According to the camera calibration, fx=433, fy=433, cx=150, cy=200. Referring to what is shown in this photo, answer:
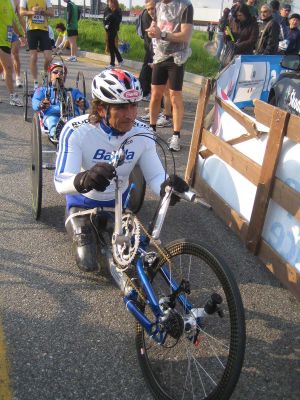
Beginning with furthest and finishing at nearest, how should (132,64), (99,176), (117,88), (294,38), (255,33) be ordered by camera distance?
(132,64)
(294,38)
(255,33)
(117,88)
(99,176)

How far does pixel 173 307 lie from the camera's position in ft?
7.06

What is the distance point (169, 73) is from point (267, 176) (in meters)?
2.86

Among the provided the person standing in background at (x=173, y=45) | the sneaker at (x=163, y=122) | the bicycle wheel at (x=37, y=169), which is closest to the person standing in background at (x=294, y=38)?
the sneaker at (x=163, y=122)

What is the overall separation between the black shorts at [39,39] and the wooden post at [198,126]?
4.55 meters

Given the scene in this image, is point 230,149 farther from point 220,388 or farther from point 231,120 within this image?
point 220,388

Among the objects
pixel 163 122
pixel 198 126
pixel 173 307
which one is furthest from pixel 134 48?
pixel 173 307

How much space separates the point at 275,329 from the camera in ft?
9.14

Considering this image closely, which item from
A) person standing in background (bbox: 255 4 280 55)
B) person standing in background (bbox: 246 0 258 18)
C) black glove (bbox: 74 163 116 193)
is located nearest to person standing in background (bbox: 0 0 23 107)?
person standing in background (bbox: 246 0 258 18)

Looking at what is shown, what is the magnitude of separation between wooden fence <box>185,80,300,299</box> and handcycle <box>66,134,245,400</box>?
86 cm

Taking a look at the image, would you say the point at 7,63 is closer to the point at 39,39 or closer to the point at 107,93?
the point at 39,39

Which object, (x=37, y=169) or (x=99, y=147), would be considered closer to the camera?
(x=99, y=147)

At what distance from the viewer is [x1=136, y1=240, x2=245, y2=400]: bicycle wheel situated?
1889 mm

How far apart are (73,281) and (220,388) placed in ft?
4.99

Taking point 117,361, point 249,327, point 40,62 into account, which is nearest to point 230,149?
point 249,327
